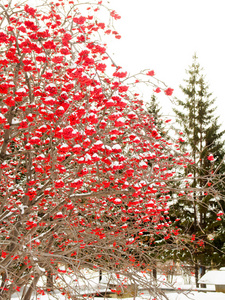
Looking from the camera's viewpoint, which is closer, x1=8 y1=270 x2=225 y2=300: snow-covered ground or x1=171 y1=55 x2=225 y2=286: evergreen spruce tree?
x1=8 y1=270 x2=225 y2=300: snow-covered ground

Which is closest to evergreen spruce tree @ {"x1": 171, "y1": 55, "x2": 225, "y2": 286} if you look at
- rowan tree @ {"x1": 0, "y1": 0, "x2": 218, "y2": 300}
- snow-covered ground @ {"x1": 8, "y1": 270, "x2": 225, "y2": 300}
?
snow-covered ground @ {"x1": 8, "y1": 270, "x2": 225, "y2": 300}

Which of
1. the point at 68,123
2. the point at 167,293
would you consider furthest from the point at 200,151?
the point at 68,123

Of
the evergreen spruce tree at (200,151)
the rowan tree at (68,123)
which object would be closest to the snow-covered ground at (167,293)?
the rowan tree at (68,123)

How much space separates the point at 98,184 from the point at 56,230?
63.8 inches

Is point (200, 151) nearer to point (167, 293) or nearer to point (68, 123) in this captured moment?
point (167, 293)

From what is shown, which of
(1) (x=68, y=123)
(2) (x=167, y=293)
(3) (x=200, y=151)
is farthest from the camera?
(3) (x=200, y=151)

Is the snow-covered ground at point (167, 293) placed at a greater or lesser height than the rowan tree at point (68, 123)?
lesser

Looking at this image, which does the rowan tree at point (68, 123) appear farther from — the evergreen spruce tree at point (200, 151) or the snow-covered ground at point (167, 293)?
the evergreen spruce tree at point (200, 151)

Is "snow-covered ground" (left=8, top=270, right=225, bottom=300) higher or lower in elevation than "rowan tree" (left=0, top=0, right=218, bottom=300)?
lower

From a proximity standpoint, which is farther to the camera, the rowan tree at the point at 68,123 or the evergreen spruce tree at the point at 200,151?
the evergreen spruce tree at the point at 200,151

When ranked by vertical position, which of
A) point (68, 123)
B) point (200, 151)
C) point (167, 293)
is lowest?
point (167, 293)

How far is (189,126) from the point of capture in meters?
17.7

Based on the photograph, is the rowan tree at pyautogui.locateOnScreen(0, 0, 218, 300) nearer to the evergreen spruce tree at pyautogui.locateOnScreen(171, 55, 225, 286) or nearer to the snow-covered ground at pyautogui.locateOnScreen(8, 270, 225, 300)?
the snow-covered ground at pyautogui.locateOnScreen(8, 270, 225, 300)

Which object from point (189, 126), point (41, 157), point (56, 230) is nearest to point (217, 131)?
point (189, 126)
